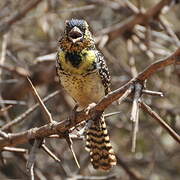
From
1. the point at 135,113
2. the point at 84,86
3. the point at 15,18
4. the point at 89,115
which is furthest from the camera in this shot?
the point at 15,18

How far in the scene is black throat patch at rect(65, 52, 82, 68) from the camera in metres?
3.16

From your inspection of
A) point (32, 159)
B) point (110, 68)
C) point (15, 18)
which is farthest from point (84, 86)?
point (110, 68)

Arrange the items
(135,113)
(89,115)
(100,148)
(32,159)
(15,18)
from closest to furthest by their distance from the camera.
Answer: (135,113) < (32,159) < (89,115) < (100,148) < (15,18)

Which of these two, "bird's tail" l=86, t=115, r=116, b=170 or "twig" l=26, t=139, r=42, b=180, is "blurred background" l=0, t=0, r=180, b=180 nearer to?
"bird's tail" l=86, t=115, r=116, b=170

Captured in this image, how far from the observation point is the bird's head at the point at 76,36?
3172 mm

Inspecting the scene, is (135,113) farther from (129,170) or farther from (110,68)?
(110,68)

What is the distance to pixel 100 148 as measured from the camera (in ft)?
10.2

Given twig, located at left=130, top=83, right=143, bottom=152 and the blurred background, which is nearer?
twig, located at left=130, top=83, right=143, bottom=152

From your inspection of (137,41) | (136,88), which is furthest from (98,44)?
(136,88)

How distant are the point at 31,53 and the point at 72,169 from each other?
1.31 meters

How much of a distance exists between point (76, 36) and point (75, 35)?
0.02 m

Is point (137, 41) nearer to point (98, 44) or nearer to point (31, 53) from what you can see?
point (98, 44)

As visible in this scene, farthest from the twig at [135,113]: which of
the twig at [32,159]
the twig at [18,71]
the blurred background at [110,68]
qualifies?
the twig at [18,71]

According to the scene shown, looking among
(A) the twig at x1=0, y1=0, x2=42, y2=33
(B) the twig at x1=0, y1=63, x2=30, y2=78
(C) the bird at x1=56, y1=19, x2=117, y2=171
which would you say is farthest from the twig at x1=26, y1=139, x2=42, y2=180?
(A) the twig at x1=0, y1=0, x2=42, y2=33
